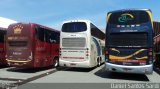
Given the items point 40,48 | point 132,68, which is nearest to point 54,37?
point 40,48

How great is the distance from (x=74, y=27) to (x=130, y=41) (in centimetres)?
441

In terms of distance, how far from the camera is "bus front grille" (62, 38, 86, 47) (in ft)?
51.5

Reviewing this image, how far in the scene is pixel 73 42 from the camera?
1588 cm

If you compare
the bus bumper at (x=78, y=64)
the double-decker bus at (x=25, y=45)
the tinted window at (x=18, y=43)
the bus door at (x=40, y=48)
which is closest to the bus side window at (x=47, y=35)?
the bus door at (x=40, y=48)

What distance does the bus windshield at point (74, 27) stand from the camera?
15.8 meters

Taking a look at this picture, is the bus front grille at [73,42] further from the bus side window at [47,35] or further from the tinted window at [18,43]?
the tinted window at [18,43]

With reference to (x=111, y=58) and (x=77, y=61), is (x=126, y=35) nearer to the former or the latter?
(x=111, y=58)

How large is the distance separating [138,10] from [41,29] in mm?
6142

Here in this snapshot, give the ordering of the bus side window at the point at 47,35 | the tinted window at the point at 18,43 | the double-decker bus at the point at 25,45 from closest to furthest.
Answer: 1. the double-decker bus at the point at 25,45
2. the tinted window at the point at 18,43
3. the bus side window at the point at 47,35

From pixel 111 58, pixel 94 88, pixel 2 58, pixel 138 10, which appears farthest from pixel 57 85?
pixel 2 58

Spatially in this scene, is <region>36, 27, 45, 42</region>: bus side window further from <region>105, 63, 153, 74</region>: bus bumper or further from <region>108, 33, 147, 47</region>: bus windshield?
<region>105, 63, 153, 74</region>: bus bumper

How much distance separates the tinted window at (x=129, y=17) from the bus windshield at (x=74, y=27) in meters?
2.85

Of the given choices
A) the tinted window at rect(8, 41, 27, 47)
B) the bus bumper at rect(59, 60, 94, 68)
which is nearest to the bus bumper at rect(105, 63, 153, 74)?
the bus bumper at rect(59, 60, 94, 68)

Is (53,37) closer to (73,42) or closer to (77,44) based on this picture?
(73,42)
